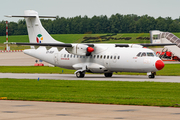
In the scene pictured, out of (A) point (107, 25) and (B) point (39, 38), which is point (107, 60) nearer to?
(B) point (39, 38)

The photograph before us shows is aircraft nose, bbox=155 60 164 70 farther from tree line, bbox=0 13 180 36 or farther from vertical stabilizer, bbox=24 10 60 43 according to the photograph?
tree line, bbox=0 13 180 36

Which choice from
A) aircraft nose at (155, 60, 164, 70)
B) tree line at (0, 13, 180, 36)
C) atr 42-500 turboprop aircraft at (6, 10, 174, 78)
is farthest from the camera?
tree line at (0, 13, 180, 36)

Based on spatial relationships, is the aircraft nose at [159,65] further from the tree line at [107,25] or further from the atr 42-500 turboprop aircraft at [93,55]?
the tree line at [107,25]

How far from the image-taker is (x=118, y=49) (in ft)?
106

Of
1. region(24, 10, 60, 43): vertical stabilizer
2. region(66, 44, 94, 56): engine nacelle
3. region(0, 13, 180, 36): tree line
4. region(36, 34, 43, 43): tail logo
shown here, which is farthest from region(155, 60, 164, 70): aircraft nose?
region(0, 13, 180, 36): tree line

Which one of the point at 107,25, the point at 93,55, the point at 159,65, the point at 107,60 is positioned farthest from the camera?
the point at 107,25

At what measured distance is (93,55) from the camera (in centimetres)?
3350

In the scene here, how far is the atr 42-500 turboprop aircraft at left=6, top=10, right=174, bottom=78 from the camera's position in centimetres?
3042

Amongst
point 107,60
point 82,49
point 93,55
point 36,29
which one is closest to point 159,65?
point 107,60

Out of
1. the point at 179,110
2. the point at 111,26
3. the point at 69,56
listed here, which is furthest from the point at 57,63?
the point at 111,26

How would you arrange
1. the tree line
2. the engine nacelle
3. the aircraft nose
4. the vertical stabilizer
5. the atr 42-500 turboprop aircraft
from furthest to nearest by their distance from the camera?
the tree line < the vertical stabilizer < the engine nacelle < the atr 42-500 turboprop aircraft < the aircraft nose

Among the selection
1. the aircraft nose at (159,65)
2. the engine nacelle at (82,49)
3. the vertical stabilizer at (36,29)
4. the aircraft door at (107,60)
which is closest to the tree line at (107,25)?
the vertical stabilizer at (36,29)

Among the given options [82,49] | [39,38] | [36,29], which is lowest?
[82,49]

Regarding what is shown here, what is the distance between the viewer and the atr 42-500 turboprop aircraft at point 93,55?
30422mm
